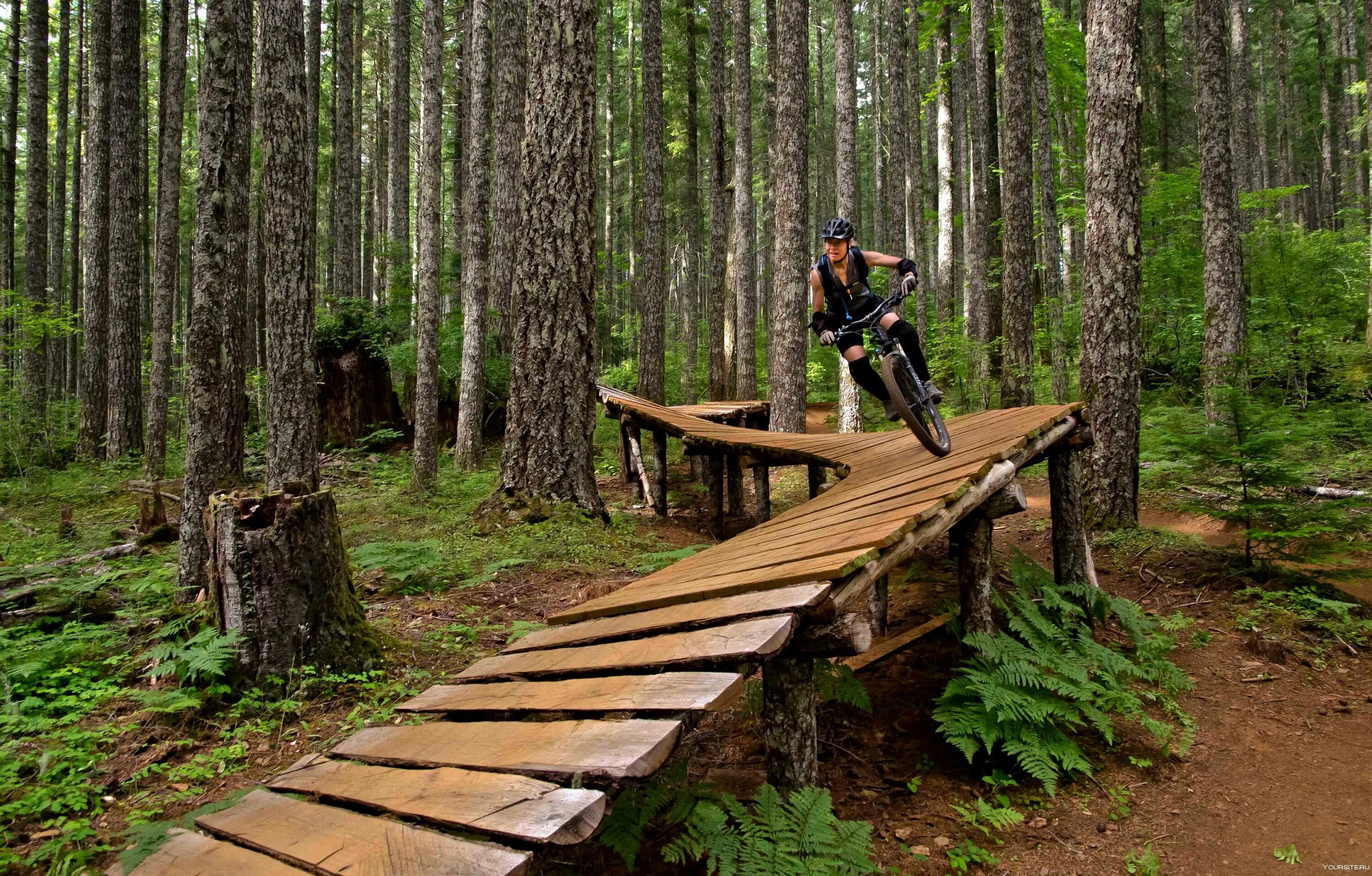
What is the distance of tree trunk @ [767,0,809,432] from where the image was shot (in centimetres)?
1091

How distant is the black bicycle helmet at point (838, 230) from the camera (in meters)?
5.82

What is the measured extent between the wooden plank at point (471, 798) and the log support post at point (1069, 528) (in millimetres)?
4572

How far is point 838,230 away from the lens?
5.87 meters

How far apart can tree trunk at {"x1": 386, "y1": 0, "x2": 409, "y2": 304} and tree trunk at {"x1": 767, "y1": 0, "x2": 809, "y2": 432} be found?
8662mm

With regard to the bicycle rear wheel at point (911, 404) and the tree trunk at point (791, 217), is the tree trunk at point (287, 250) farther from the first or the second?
the tree trunk at point (791, 217)

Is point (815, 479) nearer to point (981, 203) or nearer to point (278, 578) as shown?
point (278, 578)

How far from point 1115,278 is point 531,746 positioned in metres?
6.88

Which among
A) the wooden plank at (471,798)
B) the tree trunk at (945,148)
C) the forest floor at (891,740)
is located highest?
the tree trunk at (945,148)

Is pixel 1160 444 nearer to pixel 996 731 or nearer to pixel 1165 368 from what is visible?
pixel 996 731

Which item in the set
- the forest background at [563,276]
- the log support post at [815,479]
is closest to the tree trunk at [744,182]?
the forest background at [563,276]

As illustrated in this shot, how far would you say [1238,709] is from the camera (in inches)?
165

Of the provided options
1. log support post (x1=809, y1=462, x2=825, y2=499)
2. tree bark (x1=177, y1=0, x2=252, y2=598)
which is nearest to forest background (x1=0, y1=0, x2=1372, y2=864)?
tree bark (x1=177, y1=0, x2=252, y2=598)

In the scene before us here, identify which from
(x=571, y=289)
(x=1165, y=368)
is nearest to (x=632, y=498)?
(x=571, y=289)

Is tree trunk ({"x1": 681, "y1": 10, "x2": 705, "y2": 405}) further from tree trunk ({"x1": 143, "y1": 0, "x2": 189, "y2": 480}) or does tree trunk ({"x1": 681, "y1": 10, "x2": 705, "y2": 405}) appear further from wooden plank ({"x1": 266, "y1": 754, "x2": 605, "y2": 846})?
wooden plank ({"x1": 266, "y1": 754, "x2": 605, "y2": 846})
